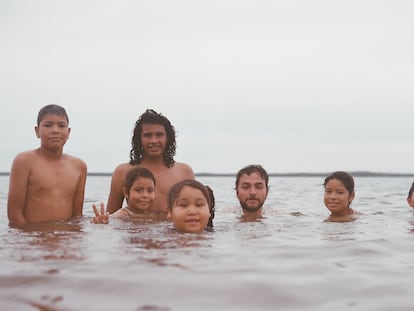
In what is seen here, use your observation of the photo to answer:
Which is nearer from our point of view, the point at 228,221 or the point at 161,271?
the point at 161,271

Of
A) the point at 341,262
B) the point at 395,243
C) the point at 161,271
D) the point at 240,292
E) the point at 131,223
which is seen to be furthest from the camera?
the point at 131,223

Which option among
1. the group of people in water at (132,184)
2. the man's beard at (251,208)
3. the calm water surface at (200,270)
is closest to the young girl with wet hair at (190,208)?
the group of people in water at (132,184)

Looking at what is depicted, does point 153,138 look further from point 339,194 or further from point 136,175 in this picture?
point 339,194

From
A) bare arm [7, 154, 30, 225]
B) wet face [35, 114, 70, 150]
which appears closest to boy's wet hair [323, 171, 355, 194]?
wet face [35, 114, 70, 150]

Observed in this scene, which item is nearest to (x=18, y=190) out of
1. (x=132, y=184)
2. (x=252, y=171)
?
(x=132, y=184)

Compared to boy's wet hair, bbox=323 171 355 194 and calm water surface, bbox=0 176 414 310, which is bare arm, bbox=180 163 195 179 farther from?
boy's wet hair, bbox=323 171 355 194

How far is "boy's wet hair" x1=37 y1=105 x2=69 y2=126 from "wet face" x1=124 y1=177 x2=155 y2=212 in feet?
3.65

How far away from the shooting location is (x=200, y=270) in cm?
333

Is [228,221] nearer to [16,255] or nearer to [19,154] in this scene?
[19,154]

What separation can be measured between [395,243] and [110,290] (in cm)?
312

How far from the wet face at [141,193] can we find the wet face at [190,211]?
3.45ft

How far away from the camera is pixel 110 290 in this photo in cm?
283

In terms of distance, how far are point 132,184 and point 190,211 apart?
1.36 meters

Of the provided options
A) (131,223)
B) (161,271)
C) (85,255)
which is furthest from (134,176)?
(161,271)
